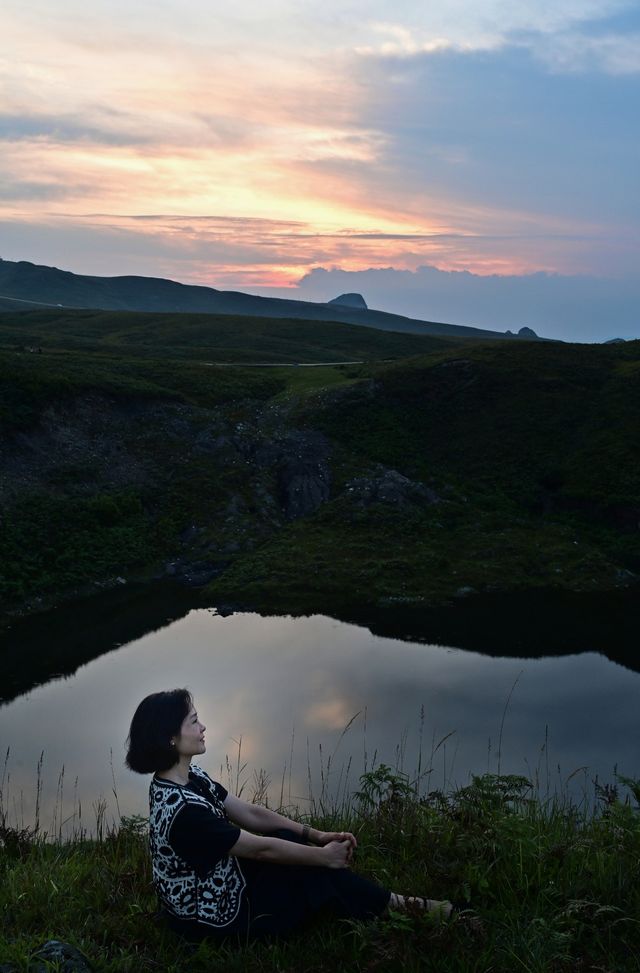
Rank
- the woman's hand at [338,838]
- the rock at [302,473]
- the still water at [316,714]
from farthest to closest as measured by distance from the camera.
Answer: the rock at [302,473], the still water at [316,714], the woman's hand at [338,838]

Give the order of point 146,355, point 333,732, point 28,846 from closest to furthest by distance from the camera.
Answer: point 28,846
point 333,732
point 146,355

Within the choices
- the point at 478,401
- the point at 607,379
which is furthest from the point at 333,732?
the point at 607,379

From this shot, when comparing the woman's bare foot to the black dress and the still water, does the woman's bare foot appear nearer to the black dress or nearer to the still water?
the black dress

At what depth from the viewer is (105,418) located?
4844 centimetres

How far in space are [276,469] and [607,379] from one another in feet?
101

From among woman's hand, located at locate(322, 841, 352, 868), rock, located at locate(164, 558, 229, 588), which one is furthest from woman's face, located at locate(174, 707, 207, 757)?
rock, located at locate(164, 558, 229, 588)

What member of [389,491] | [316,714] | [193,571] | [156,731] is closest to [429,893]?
[156,731]

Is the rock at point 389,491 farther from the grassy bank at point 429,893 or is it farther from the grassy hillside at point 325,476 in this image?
the grassy bank at point 429,893

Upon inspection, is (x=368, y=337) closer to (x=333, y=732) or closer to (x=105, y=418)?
(x=105, y=418)

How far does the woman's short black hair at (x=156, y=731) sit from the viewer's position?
636 centimetres

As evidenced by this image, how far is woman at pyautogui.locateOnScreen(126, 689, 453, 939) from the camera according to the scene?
628cm

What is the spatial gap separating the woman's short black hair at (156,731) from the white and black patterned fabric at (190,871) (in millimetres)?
184

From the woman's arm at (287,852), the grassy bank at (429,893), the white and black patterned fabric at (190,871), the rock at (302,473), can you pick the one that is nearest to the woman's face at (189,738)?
the white and black patterned fabric at (190,871)

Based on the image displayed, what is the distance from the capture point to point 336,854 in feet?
21.5
